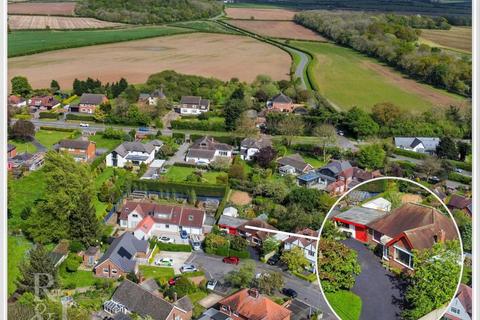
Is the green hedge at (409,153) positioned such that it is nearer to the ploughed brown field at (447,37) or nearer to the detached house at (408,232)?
the ploughed brown field at (447,37)

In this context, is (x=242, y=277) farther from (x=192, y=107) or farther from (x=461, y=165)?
(x=192, y=107)

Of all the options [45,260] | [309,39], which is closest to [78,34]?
[309,39]

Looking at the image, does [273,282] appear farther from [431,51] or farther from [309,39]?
[309,39]

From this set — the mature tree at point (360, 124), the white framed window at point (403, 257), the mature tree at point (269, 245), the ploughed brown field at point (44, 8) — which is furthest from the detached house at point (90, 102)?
the white framed window at point (403, 257)

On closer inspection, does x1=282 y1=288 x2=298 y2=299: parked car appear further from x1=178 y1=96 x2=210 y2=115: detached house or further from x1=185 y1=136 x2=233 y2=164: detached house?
x1=178 y1=96 x2=210 y2=115: detached house

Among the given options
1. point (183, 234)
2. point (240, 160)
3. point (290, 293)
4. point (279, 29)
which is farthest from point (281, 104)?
point (290, 293)

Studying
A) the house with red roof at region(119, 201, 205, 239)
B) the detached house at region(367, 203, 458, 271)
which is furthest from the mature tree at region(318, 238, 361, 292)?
the house with red roof at region(119, 201, 205, 239)
